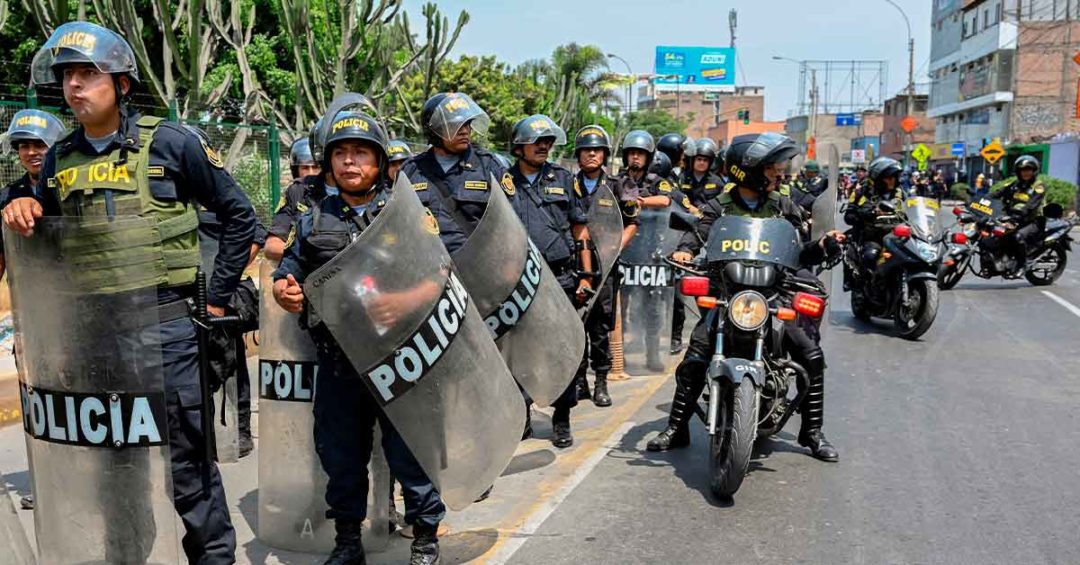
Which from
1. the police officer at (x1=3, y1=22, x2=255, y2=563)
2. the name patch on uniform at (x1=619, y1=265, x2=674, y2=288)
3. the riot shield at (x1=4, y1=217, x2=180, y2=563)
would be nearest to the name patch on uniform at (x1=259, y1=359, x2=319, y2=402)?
the police officer at (x1=3, y1=22, x2=255, y2=563)

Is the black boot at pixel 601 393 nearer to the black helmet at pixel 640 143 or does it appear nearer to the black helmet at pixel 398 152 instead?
the black helmet at pixel 640 143

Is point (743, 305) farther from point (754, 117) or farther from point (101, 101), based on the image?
point (754, 117)

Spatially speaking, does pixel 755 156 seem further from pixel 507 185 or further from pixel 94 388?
pixel 94 388

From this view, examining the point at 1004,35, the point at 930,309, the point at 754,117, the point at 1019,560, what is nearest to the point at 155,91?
the point at 930,309

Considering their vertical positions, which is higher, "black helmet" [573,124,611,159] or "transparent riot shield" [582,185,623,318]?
"black helmet" [573,124,611,159]

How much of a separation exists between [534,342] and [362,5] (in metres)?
13.3

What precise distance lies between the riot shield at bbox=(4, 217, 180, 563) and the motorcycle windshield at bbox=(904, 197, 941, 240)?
26.5 feet

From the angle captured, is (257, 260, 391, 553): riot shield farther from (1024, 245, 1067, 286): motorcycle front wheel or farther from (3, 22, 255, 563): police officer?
(1024, 245, 1067, 286): motorcycle front wheel

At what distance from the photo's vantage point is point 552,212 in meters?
5.93

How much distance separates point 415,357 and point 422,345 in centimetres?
5

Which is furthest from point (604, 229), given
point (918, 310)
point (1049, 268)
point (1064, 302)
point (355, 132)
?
point (1049, 268)

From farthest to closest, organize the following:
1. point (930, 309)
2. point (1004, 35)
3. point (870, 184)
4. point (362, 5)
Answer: point (1004, 35)
point (362, 5)
point (870, 184)
point (930, 309)

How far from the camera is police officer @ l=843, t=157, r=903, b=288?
977 cm

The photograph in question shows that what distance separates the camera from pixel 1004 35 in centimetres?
5391
